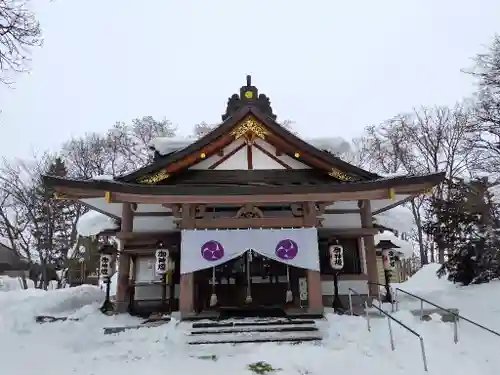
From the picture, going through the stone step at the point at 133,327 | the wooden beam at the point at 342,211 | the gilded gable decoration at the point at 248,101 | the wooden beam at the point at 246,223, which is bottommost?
the stone step at the point at 133,327

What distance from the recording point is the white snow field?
6852mm

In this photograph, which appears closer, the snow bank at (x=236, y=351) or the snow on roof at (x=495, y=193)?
the snow bank at (x=236, y=351)

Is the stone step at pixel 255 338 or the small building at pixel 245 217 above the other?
the small building at pixel 245 217

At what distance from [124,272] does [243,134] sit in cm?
521

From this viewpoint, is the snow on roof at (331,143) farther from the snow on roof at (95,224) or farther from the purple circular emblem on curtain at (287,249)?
the snow on roof at (95,224)

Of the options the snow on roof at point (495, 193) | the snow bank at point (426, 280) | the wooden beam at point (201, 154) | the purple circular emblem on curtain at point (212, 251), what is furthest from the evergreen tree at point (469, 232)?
the purple circular emblem on curtain at point (212, 251)

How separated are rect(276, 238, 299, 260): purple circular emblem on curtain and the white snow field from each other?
1.76 m

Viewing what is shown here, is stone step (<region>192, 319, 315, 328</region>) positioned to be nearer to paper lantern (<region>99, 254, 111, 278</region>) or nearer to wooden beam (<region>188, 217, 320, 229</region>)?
wooden beam (<region>188, 217, 320, 229</region>)

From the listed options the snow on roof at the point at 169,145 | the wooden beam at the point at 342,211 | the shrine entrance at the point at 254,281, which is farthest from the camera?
the snow on roof at the point at 169,145

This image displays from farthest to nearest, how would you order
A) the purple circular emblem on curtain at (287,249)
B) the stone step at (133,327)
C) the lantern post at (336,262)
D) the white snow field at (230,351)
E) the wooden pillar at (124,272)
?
1. the wooden pillar at (124,272)
2. the lantern post at (336,262)
3. the purple circular emblem on curtain at (287,249)
4. the stone step at (133,327)
5. the white snow field at (230,351)

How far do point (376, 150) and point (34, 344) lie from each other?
23.8 metres

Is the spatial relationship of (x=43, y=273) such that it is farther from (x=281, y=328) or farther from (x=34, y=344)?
(x=281, y=328)

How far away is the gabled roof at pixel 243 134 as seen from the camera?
11.4 m

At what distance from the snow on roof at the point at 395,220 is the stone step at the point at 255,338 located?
7.36m
